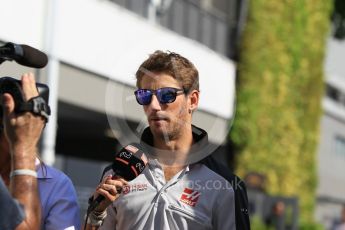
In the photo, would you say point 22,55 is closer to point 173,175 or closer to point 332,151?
point 173,175

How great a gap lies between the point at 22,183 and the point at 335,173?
1180 inches

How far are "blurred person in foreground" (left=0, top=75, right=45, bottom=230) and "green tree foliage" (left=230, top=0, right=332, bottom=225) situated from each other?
61.7 feet

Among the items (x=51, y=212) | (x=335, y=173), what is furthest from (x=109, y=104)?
(x=335, y=173)

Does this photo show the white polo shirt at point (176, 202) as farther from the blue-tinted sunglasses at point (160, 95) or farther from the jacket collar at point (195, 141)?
the blue-tinted sunglasses at point (160, 95)

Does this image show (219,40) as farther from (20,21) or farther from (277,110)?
(20,21)

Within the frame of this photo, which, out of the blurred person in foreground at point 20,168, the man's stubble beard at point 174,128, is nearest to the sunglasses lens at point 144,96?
the man's stubble beard at point 174,128

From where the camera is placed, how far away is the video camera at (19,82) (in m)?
3.01

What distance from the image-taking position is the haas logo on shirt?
162 inches

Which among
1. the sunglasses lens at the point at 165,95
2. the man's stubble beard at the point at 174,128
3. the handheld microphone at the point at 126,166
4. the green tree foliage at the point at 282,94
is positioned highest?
the sunglasses lens at the point at 165,95

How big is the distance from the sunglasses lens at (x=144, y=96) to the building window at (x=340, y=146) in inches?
1128

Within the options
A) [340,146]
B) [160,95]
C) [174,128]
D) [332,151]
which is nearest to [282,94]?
[332,151]

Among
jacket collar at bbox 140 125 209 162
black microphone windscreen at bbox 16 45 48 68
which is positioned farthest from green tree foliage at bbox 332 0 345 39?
black microphone windscreen at bbox 16 45 48 68

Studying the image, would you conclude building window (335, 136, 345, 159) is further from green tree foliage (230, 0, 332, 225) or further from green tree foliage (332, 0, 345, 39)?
Answer: green tree foliage (230, 0, 332, 225)

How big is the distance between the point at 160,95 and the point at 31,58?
2.98ft
